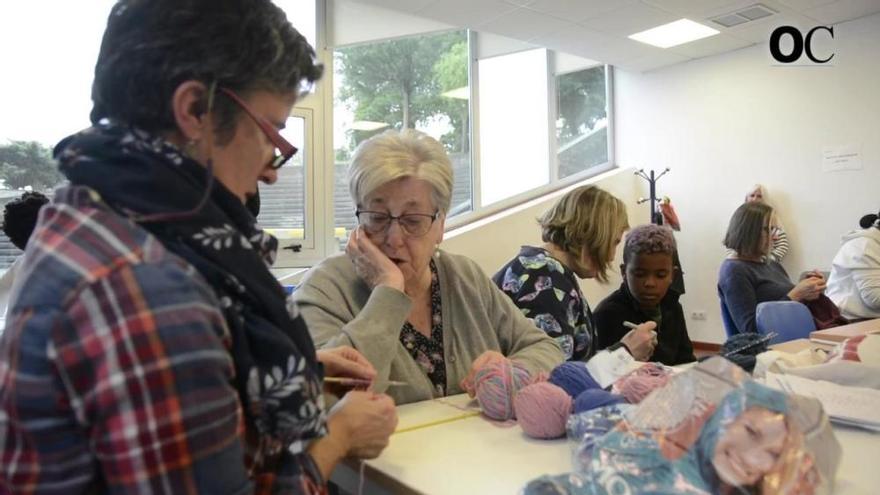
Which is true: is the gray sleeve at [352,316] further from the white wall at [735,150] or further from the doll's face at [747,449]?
the white wall at [735,150]

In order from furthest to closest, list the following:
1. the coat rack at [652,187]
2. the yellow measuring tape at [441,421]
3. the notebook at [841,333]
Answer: the coat rack at [652,187] → the notebook at [841,333] → the yellow measuring tape at [441,421]

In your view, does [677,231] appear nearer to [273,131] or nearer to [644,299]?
[644,299]

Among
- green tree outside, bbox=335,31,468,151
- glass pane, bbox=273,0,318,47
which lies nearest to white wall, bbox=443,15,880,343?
green tree outside, bbox=335,31,468,151

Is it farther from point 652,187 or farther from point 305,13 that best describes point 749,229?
point 305,13

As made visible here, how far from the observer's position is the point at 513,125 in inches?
231

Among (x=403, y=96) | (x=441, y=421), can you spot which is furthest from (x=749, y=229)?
(x=441, y=421)

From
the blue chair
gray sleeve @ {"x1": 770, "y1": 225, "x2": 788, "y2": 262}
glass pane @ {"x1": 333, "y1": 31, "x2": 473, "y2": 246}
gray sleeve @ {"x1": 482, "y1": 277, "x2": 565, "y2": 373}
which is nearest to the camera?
gray sleeve @ {"x1": 482, "y1": 277, "x2": 565, "y2": 373}

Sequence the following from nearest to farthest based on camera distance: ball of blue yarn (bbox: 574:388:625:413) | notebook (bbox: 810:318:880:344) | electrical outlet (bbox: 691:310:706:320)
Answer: ball of blue yarn (bbox: 574:388:625:413), notebook (bbox: 810:318:880:344), electrical outlet (bbox: 691:310:706:320)

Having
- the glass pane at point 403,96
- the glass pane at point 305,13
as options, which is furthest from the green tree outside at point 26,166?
the glass pane at point 305,13

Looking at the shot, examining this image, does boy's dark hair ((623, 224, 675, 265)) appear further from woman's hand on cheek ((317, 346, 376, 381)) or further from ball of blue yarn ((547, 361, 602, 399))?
woman's hand on cheek ((317, 346, 376, 381))

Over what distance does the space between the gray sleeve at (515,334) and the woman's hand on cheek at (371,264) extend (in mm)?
285

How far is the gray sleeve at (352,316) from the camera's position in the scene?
1.15 m

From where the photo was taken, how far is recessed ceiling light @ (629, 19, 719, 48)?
4820 mm

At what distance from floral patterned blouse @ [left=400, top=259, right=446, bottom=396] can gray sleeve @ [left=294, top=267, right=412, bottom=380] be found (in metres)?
0.13
